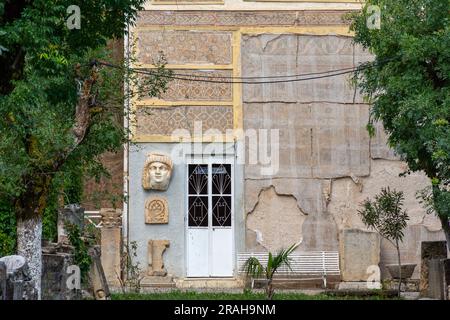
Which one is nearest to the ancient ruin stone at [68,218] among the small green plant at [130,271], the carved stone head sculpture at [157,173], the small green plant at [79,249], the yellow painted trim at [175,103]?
the small green plant at [79,249]

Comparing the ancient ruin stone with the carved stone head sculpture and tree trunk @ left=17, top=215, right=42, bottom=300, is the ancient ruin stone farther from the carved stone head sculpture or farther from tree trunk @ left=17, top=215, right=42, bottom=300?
the carved stone head sculpture

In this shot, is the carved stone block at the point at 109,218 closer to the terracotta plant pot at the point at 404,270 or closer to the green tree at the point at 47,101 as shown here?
the green tree at the point at 47,101

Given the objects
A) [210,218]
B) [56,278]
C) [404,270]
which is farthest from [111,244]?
[56,278]

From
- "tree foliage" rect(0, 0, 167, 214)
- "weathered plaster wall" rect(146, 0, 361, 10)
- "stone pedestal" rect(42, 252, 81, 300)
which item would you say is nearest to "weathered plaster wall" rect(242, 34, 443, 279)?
"weathered plaster wall" rect(146, 0, 361, 10)

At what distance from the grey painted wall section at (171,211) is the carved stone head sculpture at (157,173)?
183 mm

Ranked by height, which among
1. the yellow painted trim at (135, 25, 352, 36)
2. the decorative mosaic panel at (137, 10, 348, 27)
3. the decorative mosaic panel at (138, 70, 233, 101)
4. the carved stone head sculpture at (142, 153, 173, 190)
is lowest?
the carved stone head sculpture at (142, 153, 173, 190)

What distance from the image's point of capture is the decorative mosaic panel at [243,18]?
96.3ft

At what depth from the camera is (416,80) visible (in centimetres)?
2150

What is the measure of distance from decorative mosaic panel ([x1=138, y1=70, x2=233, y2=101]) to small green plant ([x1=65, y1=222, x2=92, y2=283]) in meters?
8.57

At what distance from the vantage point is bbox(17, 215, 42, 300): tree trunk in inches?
712

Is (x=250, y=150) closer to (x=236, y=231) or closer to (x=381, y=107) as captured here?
(x=236, y=231)

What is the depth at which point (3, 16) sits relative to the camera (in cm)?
1733

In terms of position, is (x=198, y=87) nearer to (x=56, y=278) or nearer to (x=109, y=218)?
(x=109, y=218)
